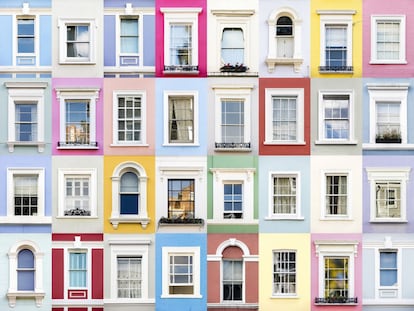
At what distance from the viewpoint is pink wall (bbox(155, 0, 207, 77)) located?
23.4m

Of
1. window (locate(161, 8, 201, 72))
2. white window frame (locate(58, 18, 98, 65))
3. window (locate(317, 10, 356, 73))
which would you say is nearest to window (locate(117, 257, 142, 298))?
window (locate(161, 8, 201, 72))

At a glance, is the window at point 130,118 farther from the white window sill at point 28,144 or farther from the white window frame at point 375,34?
the white window frame at point 375,34

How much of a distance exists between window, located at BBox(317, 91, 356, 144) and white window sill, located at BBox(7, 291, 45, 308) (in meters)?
10.8

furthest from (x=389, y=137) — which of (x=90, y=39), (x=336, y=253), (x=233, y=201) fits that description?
(x=90, y=39)

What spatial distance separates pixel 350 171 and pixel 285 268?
3877 millimetres

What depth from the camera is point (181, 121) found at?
23.6 metres

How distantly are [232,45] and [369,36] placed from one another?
15.0 ft

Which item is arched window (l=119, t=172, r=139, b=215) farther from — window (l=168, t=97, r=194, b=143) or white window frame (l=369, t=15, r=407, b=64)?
white window frame (l=369, t=15, r=407, b=64)

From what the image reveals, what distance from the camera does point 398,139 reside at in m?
23.4

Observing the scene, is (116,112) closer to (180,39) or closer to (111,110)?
(111,110)

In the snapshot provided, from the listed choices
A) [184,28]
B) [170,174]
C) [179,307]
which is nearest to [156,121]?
[170,174]

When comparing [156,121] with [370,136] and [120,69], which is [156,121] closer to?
[120,69]

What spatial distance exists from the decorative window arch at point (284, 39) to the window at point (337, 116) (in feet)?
5.19

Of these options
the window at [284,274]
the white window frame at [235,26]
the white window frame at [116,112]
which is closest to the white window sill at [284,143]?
the white window frame at [235,26]
